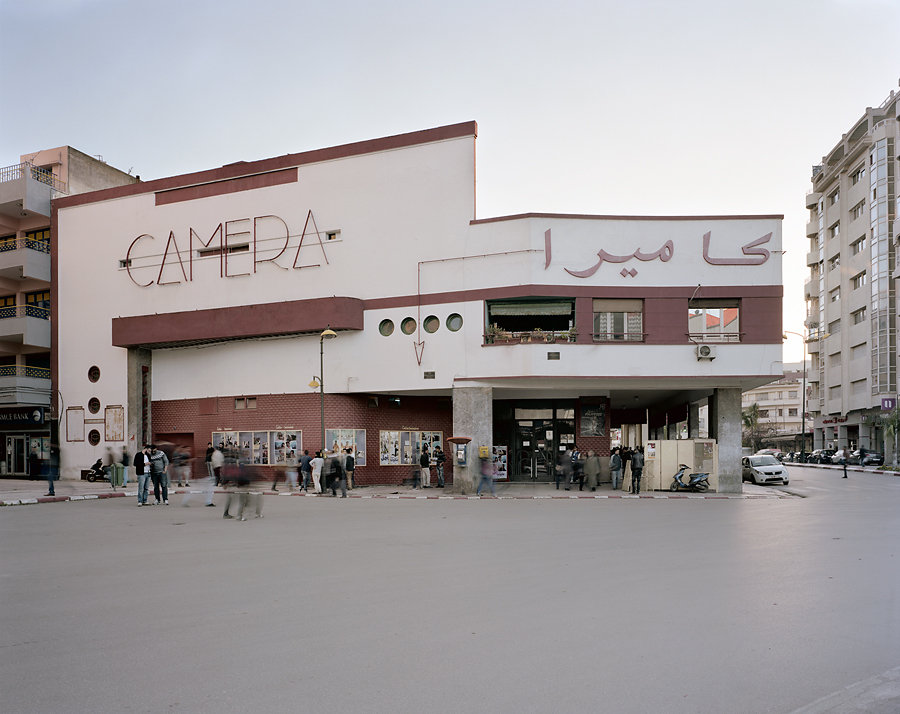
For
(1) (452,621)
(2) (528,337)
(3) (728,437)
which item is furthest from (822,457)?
(1) (452,621)

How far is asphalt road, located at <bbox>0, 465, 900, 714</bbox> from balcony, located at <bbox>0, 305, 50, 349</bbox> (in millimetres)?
26735

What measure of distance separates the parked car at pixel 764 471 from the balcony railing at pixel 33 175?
123 ft

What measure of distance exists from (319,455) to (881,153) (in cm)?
5417

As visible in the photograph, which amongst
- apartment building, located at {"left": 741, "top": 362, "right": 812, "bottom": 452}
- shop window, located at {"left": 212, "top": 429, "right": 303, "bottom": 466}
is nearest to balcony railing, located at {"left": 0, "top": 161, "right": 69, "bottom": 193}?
shop window, located at {"left": 212, "top": 429, "right": 303, "bottom": 466}

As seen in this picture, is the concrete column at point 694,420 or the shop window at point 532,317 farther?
the concrete column at point 694,420

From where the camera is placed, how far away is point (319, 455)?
28.0m

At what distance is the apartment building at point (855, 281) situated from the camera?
60.1 m

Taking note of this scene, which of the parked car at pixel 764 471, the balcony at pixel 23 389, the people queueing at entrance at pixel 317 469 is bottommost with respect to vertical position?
the parked car at pixel 764 471

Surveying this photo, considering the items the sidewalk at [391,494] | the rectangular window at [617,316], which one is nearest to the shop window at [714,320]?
the rectangular window at [617,316]

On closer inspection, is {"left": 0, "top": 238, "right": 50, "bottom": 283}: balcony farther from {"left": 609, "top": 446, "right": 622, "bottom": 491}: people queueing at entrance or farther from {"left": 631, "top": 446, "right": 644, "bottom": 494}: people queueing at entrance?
{"left": 631, "top": 446, "right": 644, "bottom": 494}: people queueing at entrance

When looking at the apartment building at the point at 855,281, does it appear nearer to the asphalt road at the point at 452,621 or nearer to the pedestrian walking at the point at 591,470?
the pedestrian walking at the point at 591,470

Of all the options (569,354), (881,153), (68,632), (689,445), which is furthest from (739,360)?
(881,153)

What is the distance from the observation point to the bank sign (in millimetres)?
37312

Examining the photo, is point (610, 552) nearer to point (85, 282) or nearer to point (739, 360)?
point (739, 360)
